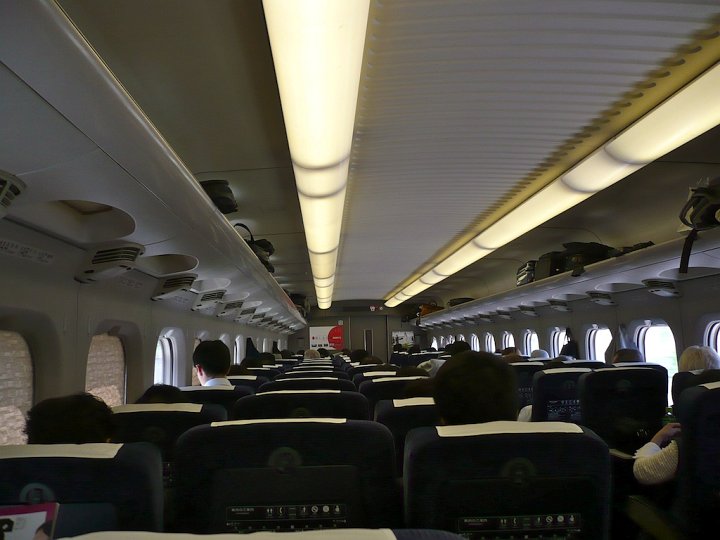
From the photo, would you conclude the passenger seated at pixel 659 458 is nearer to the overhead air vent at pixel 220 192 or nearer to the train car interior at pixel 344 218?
the train car interior at pixel 344 218

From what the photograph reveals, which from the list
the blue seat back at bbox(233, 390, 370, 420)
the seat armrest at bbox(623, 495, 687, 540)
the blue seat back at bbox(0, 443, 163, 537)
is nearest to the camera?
the blue seat back at bbox(0, 443, 163, 537)

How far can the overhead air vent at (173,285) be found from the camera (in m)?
7.20

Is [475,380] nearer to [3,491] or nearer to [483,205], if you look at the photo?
[3,491]

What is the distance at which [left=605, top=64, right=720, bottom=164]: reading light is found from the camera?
11.1 ft

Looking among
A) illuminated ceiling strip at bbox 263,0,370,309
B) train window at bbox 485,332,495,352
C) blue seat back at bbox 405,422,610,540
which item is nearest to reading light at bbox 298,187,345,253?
illuminated ceiling strip at bbox 263,0,370,309

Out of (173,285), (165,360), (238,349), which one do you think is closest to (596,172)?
(173,285)

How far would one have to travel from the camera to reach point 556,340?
14852 mm

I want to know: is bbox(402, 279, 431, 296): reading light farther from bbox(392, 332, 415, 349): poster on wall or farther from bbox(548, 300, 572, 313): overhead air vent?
bbox(392, 332, 415, 349): poster on wall

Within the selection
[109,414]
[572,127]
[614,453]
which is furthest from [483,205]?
[109,414]

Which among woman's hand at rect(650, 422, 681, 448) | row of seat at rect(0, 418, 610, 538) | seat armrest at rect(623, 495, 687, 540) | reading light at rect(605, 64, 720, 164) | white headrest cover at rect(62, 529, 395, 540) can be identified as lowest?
seat armrest at rect(623, 495, 687, 540)

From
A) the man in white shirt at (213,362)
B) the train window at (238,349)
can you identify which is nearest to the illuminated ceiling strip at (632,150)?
the man in white shirt at (213,362)

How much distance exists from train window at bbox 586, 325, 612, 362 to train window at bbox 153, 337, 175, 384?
7806mm

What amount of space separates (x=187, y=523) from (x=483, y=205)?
18.8ft

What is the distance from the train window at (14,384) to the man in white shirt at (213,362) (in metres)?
1.41
